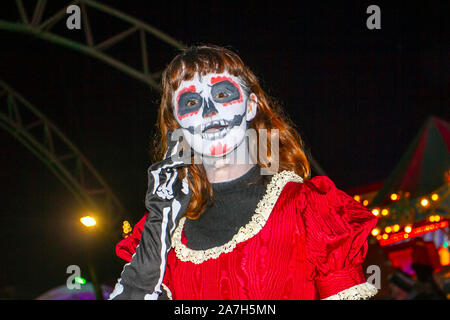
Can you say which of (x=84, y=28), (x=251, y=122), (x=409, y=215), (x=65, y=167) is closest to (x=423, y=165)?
(x=409, y=215)

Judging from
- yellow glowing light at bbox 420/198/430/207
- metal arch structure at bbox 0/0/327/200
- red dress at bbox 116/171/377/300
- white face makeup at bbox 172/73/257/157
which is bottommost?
red dress at bbox 116/171/377/300

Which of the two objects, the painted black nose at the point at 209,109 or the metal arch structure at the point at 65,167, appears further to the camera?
the metal arch structure at the point at 65,167

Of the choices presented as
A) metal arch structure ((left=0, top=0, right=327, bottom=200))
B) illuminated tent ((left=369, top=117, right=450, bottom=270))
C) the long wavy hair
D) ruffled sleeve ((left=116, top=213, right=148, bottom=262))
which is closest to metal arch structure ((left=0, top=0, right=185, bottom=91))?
metal arch structure ((left=0, top=0, right=327, bottom=200))

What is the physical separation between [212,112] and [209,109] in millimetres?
18

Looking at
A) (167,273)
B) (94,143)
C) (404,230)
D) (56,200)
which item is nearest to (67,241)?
(56,200)

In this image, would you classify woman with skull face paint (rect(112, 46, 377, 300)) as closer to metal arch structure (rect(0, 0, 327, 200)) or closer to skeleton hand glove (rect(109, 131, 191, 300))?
skeleton hand glove (rect(109, 131, 191, 300))

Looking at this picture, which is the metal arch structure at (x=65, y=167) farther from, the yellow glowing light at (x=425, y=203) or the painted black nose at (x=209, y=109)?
the painted black nose at (x=209, y=109)

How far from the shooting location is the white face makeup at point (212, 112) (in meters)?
1.57

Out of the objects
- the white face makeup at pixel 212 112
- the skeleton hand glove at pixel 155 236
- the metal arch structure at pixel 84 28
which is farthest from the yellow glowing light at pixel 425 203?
the skeleton hand glove at pixel 155 236

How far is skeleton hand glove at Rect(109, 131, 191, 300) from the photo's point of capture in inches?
56.3

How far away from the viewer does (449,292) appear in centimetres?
477

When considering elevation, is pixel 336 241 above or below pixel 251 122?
below

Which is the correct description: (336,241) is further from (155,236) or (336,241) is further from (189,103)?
(189,103)

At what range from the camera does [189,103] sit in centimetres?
162
